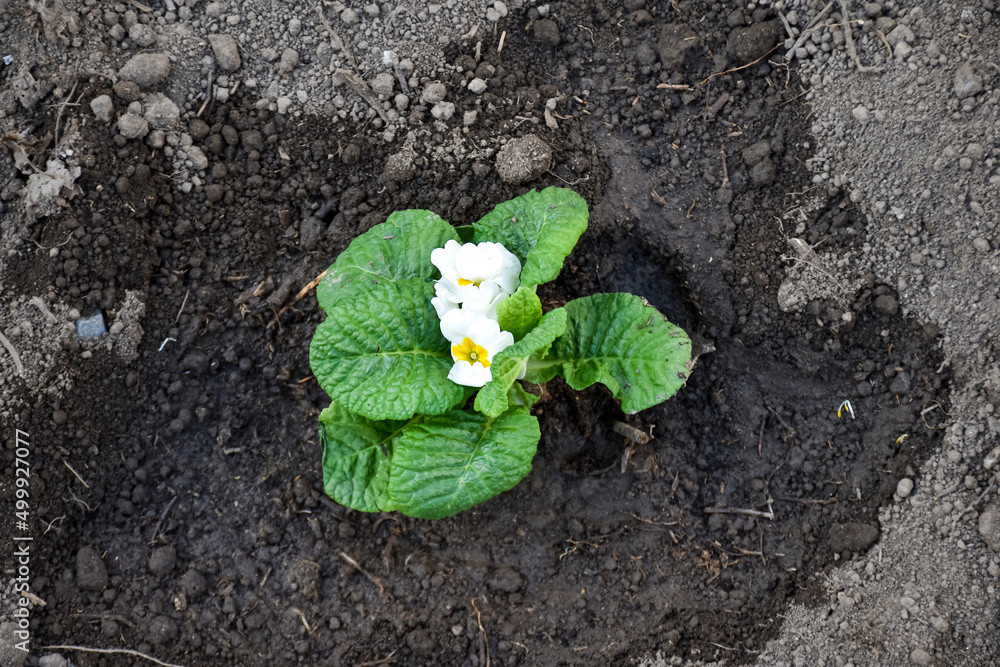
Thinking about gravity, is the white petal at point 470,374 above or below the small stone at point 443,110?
below

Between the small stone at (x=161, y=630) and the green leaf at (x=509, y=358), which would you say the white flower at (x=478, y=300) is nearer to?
the green leaf at (x=509, y=358)

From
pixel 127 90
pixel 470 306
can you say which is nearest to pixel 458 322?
pixel 470 306

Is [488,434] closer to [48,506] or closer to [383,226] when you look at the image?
[383,226]

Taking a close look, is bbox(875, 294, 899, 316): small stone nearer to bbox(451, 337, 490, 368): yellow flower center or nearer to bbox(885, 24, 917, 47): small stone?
bbox(885, 24, 917, 47): small stone

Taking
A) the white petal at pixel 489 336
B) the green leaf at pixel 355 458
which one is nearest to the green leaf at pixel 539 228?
the white petal at pixel 489 336

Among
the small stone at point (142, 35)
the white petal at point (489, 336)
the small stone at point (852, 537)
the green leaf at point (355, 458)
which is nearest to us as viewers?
the white petal at point (489, 336)

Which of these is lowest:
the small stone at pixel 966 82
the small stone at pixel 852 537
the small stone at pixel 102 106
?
the small stone at pixel 852 537

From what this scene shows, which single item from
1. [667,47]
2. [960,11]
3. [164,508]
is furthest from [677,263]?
[164,508]
